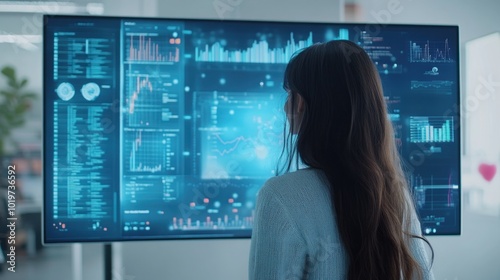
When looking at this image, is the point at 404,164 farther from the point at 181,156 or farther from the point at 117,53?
the point at 117,53

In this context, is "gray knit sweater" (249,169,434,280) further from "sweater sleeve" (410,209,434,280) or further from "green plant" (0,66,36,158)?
"green plant" (0,66,36,158)

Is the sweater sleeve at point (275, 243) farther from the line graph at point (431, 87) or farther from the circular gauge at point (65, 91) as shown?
the line graph at point (431, 87)

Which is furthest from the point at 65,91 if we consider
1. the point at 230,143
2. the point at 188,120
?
the point at 230,143

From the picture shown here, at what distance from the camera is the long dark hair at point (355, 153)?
127 cm

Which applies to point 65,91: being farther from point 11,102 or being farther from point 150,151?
point 11,102

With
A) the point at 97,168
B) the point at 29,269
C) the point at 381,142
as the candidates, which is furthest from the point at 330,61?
the point at 29,269

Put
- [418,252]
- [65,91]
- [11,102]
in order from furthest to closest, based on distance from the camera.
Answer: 1. [11,102]
2. [65,91]
3. [418,252]

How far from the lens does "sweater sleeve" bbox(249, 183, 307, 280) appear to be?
4.09ft

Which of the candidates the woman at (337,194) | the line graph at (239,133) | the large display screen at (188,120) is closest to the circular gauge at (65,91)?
the large display screen at (188,120)

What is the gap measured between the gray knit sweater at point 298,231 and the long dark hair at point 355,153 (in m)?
0.03

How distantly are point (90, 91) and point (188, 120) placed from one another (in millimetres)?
428

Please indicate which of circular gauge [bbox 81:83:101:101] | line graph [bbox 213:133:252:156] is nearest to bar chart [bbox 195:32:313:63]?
line graph [bbox 213:133:252:156]

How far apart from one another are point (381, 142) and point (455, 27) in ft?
4.27

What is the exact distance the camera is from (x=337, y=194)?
49.6 inches
